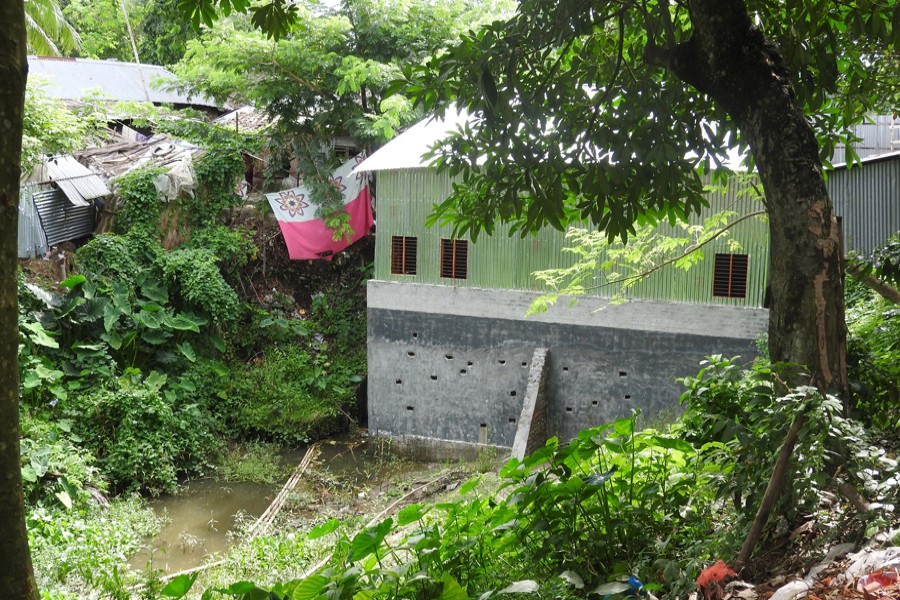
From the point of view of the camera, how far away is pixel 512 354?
442 inches

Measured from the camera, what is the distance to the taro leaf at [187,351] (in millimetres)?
12039

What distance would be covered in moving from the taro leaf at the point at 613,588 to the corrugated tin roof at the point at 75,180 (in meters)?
11.7

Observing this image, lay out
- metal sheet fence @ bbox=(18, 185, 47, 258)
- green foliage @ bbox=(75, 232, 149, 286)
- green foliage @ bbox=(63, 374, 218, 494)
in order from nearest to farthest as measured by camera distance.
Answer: green foliage @ bbox=(63, 374, 218, 494) < metal sheet fence @ bbox=(18, 185, 47, 258) < green foliage @ bbox=(75, 232, 149, 286)

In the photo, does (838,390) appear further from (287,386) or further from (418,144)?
(287,386)

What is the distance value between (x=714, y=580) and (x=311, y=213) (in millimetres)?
11456

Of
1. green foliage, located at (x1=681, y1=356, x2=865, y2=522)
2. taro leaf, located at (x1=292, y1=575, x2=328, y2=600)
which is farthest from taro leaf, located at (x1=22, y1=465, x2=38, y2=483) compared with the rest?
green foliage, located at (x1=681, y1=356, x2=865, y2=522)

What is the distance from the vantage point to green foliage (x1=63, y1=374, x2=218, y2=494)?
1021 cm

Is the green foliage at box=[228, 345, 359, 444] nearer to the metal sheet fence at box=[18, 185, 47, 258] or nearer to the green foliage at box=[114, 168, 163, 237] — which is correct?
the green foliage at box=[114, 168, 163, 237]

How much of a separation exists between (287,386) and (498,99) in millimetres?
9802

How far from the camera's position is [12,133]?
236 centimetres

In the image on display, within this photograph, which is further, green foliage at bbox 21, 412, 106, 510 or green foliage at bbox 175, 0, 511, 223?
green foliage at bbox 175, 0, 511, 223

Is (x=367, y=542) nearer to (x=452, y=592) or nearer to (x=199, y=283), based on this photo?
(x=452, y=592)

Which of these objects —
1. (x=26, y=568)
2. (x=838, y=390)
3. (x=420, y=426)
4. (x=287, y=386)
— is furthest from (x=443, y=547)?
(x=287, y=386)

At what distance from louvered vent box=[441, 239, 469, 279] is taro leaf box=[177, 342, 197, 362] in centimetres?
404
